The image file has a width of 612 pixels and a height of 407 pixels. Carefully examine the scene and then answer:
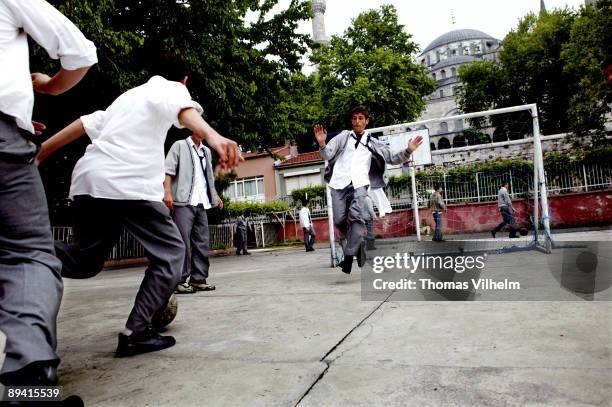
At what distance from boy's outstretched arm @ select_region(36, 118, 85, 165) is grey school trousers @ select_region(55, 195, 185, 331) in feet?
0.98

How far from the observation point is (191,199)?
5020mm

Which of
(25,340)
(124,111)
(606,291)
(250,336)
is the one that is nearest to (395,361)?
(250,336)

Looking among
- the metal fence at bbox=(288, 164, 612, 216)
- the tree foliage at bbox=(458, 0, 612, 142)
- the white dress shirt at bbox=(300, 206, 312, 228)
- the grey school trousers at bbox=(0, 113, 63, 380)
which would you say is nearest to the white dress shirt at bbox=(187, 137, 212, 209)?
the grey school trousers at bbox=(0, 113, 63, 380)

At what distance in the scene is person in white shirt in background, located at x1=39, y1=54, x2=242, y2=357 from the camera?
2510 millimetres

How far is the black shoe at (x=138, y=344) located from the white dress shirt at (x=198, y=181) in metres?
2.52

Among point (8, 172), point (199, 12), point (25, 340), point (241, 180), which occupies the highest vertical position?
point (199, 12)

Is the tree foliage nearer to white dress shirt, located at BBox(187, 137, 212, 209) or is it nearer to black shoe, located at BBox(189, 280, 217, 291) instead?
white dress shirt, located at BBox(187, 137, 212, 209)

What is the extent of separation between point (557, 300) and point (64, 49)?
3.42 meters

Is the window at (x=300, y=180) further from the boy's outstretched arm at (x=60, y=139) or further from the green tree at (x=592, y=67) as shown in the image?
the boy's outstretched arm at (x=60, y=139)

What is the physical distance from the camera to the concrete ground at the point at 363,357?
5.72ft

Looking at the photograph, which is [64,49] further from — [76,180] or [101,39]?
[101,39]

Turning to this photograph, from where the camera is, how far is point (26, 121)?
69.8 inches

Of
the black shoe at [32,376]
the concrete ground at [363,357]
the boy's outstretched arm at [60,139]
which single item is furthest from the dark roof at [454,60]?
the black shoe at [32,376]

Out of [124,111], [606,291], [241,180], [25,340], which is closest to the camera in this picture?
[25,340]
